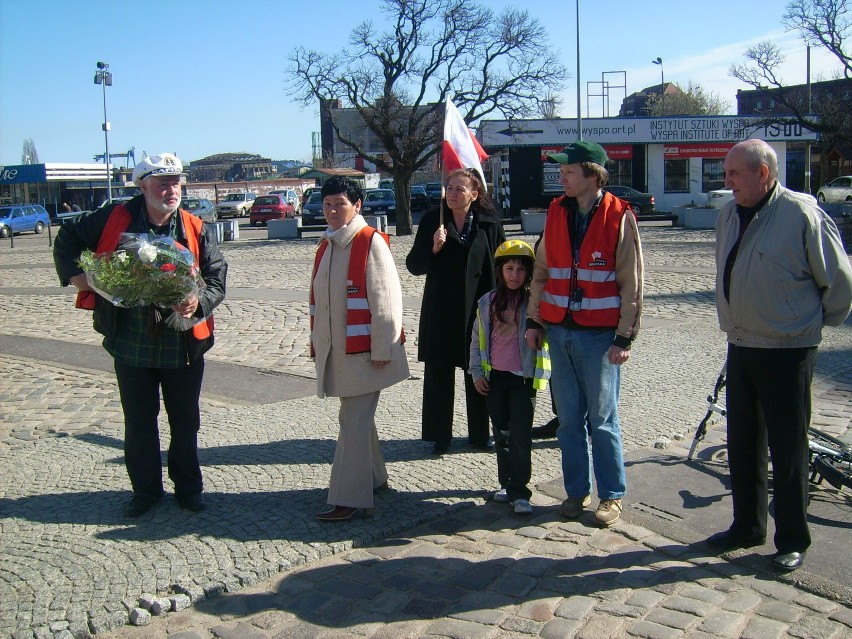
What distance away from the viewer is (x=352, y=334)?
4.70 m

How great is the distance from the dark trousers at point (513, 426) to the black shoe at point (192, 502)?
169 centimetres

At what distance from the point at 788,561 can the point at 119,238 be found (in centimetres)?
363

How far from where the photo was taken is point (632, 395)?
7348 mm

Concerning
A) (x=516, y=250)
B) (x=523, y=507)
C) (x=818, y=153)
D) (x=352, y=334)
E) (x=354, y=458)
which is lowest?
(x=523, y=507)

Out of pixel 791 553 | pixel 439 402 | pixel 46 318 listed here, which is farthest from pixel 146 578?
pixel 46 318

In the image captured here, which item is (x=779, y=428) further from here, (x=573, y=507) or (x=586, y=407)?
(x=573, y=507)

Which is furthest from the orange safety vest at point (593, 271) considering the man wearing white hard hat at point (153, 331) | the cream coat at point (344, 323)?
the man wearing white hard hat at point (153, 331)

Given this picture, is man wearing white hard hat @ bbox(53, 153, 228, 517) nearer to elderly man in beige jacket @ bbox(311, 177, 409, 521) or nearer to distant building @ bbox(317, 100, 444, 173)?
elderly man in beige jacket @ bbox(311, 177, 409, 521)

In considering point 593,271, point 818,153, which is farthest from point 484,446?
point 818,153

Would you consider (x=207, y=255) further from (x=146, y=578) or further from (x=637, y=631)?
(x=637, y=631)

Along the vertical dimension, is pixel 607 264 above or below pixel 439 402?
above

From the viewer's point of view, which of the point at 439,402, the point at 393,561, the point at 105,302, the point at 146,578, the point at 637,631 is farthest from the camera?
the point at 439,402

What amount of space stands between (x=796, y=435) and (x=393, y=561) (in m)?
1.98

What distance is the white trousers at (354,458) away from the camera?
4.69 m
